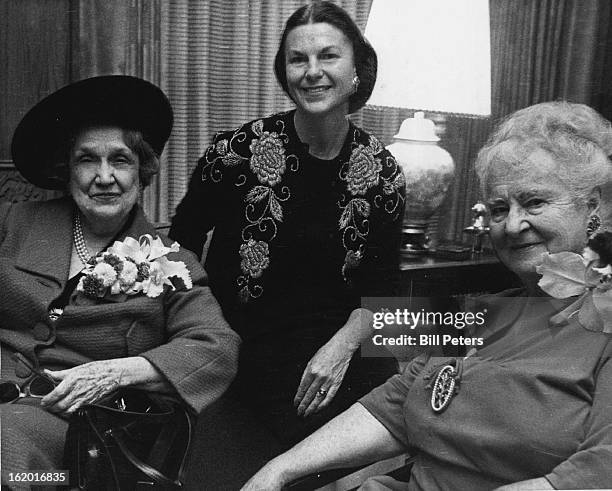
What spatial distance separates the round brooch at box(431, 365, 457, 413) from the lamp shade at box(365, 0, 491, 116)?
0.57 m

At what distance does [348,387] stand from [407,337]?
163 mm

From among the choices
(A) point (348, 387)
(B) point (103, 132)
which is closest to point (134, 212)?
(B) point (103, 132)

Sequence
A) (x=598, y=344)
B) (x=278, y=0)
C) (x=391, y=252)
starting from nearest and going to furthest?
(x=598, y=344), (x=278, y=0), (x=391, y=252)

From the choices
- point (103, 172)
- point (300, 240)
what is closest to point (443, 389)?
point (300, 240)

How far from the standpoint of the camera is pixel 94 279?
1328mm

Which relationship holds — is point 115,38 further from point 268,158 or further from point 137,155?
point 268,158

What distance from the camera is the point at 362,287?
4.88 feet

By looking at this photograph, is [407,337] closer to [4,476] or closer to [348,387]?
[348,387]

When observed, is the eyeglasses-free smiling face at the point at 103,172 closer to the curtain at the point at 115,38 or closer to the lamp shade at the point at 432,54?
the curtain at the point at 115,38

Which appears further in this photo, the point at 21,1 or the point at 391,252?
the point at 391,252

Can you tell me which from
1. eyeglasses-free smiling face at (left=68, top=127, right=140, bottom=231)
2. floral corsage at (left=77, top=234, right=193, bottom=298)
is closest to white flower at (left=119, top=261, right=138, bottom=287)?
floral corsage at (left=77, top=234, right=193, bottom=298)

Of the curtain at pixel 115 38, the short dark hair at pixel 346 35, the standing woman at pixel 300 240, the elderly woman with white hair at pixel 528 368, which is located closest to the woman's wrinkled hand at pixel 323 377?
the standing woman at pixel 300 240

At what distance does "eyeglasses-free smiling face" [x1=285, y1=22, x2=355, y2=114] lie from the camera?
4.58 feet

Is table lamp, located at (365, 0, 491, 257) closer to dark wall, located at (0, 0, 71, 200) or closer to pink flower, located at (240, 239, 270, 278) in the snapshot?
pink flower, located at (240, 239, 270, 278)
